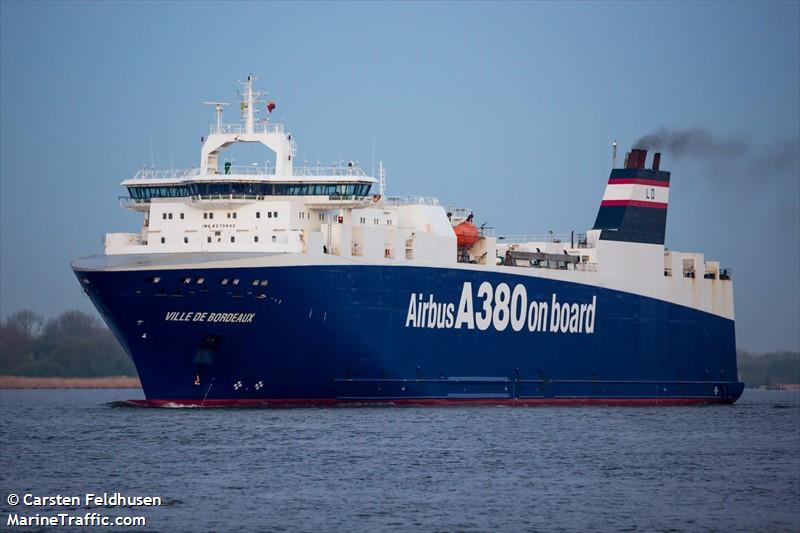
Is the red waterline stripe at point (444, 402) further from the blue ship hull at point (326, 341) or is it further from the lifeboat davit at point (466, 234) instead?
the lifeboat davit at point (466, 234)

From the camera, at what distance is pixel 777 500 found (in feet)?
86.5

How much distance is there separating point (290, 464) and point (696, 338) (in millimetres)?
32663

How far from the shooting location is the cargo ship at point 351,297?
42031 millimetres

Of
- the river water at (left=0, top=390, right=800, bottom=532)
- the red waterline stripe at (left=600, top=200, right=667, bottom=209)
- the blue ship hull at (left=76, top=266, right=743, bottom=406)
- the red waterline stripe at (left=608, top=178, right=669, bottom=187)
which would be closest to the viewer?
the river water at (left=0, top=390, right=800, bottom=532)

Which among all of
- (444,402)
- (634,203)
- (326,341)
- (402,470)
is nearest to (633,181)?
(634,203)

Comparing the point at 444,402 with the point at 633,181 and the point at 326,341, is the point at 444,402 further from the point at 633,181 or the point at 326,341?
the point at 633,181

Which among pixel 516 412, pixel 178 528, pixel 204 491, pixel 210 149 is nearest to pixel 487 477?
pixel 204 491

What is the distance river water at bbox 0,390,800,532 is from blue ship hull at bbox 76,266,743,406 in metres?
1.55

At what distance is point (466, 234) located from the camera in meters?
50.4

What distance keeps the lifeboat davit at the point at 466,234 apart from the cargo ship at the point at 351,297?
8 centimetres

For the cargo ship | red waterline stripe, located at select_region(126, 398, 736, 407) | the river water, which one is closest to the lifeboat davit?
the cargo ship

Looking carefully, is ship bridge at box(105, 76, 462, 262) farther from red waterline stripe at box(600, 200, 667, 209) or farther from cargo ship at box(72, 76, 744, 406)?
red waterline stripe at box(600, 200, 667, 209)

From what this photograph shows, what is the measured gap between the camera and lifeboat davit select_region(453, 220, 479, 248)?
165 feet

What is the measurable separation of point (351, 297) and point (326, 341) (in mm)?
1731
